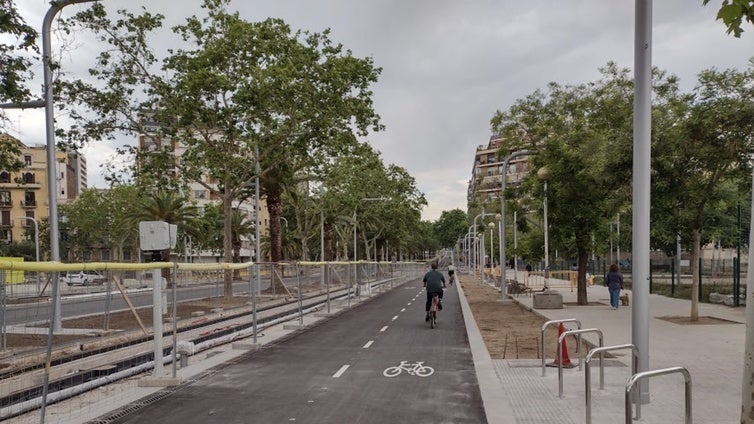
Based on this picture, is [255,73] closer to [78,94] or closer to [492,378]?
[78,94]

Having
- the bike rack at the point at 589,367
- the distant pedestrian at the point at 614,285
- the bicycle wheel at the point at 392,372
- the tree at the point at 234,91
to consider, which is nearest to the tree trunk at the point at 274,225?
the tree at the point at 234,91

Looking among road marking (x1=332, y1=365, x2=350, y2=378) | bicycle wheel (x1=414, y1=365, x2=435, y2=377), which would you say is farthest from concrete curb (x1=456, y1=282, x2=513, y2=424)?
road marking (x1=332, y1=365, x2=350, y2=378)

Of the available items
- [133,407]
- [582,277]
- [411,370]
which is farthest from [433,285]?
[133,407]

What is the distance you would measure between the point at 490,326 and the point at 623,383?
9683mm

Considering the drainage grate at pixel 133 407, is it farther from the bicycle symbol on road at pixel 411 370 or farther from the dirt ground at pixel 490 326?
the bicycle symbol on road at pixel 411 370

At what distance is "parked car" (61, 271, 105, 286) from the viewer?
8461 millimetres

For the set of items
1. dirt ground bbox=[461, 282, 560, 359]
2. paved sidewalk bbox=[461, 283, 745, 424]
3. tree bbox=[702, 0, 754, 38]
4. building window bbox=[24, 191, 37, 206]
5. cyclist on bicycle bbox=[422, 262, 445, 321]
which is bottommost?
dirt ground bbox=[461, 282, 560, 359]

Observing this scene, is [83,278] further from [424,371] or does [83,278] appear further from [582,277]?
[582,277]

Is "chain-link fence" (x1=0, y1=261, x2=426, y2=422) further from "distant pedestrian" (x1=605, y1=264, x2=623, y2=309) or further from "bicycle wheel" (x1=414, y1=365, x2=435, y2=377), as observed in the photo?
"distant pedestrian" (x1=605, y1=264, x2=623, y2=309)

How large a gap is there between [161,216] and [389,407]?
124 feet

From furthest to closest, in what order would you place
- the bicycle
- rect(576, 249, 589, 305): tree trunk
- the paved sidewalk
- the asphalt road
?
→ rect(576, 249, 589, 305): tree trunk → the bicycle → the asphalt road → the paved sidewalk

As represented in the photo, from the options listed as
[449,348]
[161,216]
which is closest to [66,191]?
[161,216]

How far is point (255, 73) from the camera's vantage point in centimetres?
2464

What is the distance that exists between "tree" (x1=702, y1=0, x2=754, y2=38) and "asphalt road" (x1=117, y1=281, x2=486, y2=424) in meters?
5.25
